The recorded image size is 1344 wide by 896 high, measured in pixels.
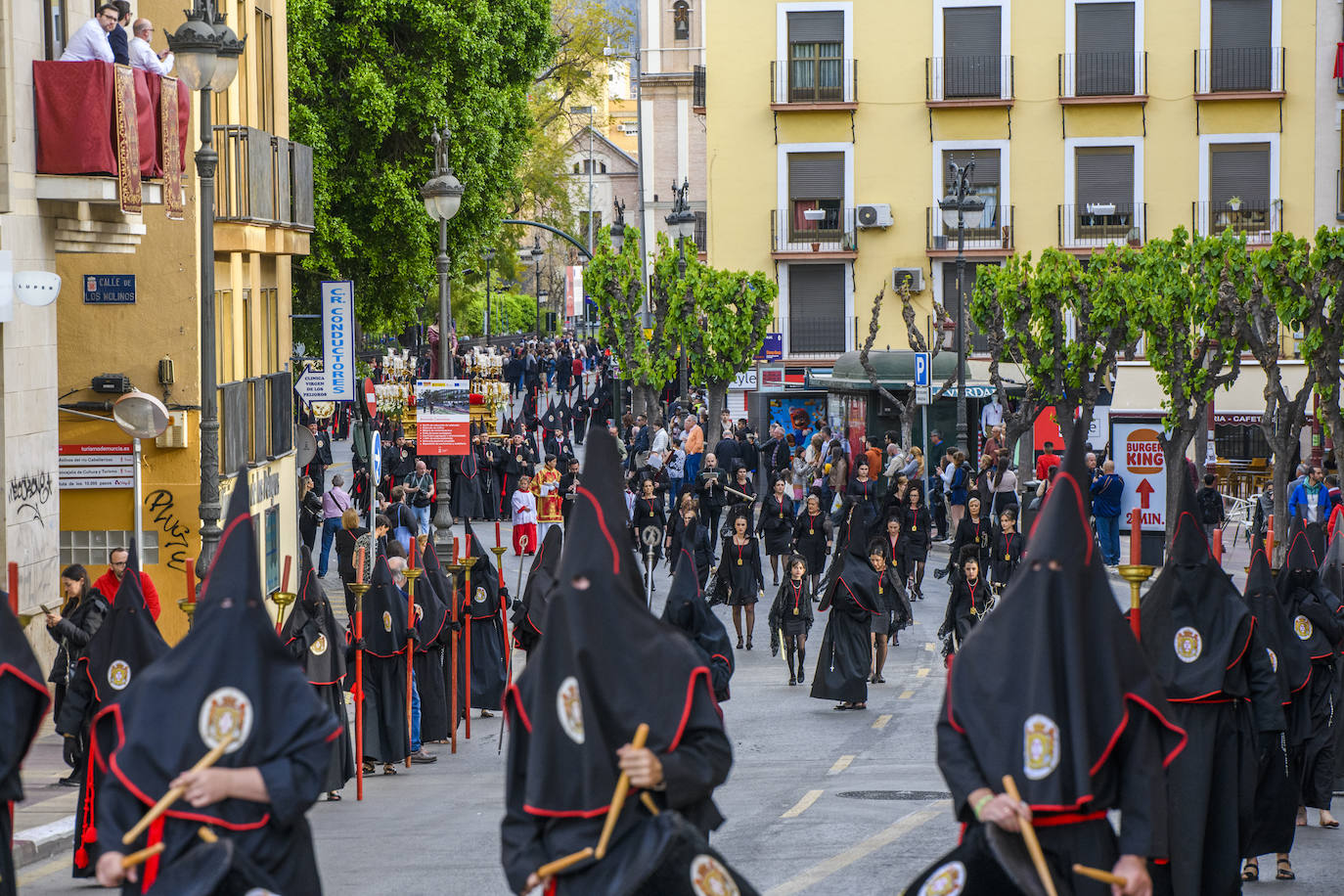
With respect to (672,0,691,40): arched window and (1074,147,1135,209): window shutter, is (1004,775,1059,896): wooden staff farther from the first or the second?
(672,0,691,40): arched window

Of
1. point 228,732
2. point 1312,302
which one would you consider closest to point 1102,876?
point 228,732

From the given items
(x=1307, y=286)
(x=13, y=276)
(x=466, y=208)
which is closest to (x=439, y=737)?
(x=13, y=276)

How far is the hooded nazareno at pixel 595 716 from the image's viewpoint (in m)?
6.44

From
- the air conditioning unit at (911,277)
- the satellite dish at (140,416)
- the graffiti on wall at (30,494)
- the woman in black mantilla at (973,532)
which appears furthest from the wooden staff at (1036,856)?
the air conditioning unit at (911,277)

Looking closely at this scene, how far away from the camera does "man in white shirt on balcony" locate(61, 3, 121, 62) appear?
1848 cm

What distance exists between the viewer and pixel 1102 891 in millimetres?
6512

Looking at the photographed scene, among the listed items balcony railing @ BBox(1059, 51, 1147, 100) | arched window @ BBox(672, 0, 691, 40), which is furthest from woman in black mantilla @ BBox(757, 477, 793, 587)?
arched window @ BBox(672, 0, 691, 40)

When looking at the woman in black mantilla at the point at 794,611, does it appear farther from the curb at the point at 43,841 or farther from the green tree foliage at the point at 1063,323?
the green tree foliage at the point at 1063,323

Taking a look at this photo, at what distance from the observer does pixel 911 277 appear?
47.7m

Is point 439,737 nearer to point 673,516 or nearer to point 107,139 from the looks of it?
point 107,139

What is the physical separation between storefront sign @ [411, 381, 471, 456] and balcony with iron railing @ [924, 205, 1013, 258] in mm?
24019

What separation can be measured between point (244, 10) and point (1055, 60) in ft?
85.1

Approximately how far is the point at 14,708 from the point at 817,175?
1643 inches

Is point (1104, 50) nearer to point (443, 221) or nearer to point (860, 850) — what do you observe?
point (443, 221)
